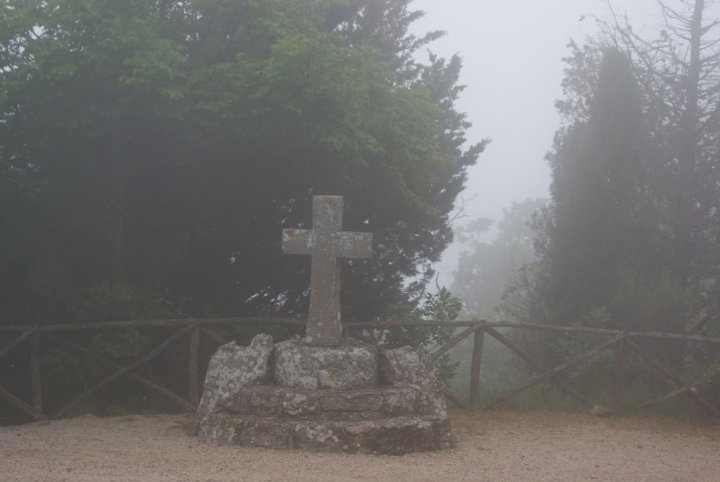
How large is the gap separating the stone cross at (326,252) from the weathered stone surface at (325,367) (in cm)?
36

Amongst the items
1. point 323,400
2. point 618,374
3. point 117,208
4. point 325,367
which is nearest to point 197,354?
point 117,208

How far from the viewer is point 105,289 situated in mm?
11148

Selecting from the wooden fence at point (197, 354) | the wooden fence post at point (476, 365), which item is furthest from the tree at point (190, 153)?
the wooden fence post at point (476, 365)

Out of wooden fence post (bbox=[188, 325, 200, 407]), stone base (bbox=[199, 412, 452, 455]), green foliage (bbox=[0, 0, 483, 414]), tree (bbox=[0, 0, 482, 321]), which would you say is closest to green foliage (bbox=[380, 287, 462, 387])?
green foliage (bbox=[0, 0, 483, 414])

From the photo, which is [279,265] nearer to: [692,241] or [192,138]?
[192,138]

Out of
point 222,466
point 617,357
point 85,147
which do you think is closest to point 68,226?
point 85,147

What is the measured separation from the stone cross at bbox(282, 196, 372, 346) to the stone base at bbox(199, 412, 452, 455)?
1256mm

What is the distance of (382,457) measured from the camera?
752cm

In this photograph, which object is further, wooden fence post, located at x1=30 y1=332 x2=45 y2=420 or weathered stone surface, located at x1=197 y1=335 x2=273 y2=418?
wooden fence post, located at x1=30 y1=332 x2=45 y2=420

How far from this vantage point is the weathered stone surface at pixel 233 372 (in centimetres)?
835

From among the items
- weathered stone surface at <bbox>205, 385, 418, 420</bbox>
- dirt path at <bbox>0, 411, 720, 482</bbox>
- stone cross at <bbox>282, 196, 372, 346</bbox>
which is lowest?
dirt path at <bbox>0, 411, 720, 482</bbox>

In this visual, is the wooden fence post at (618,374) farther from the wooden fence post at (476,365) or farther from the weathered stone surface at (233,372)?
the weathered stone surface at (233,372)

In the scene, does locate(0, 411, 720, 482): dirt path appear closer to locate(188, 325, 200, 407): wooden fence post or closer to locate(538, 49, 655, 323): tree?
locate(188, 325, 200, 407): wooden fence post

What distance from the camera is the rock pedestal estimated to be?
25.4ft
